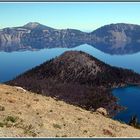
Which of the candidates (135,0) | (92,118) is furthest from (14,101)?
(135,0)

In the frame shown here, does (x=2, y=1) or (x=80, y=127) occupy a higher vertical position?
(x=2, y=1)

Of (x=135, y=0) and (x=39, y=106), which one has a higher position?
(x=135, y=0)

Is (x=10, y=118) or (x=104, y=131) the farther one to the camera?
(x=104, y=131)

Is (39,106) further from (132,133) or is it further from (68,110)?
(132,133)

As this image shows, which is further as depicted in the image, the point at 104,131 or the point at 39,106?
the point at 39,106

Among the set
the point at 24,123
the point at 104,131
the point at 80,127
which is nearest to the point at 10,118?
the point at 24,123

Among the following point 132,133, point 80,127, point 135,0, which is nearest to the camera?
point 135,0

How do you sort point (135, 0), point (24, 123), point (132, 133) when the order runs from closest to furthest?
point (135, 0)
point (24, 123)
point (132, 133)

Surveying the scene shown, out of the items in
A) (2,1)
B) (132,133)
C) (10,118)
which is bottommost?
(132,133)

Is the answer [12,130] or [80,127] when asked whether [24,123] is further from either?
[80,127]
